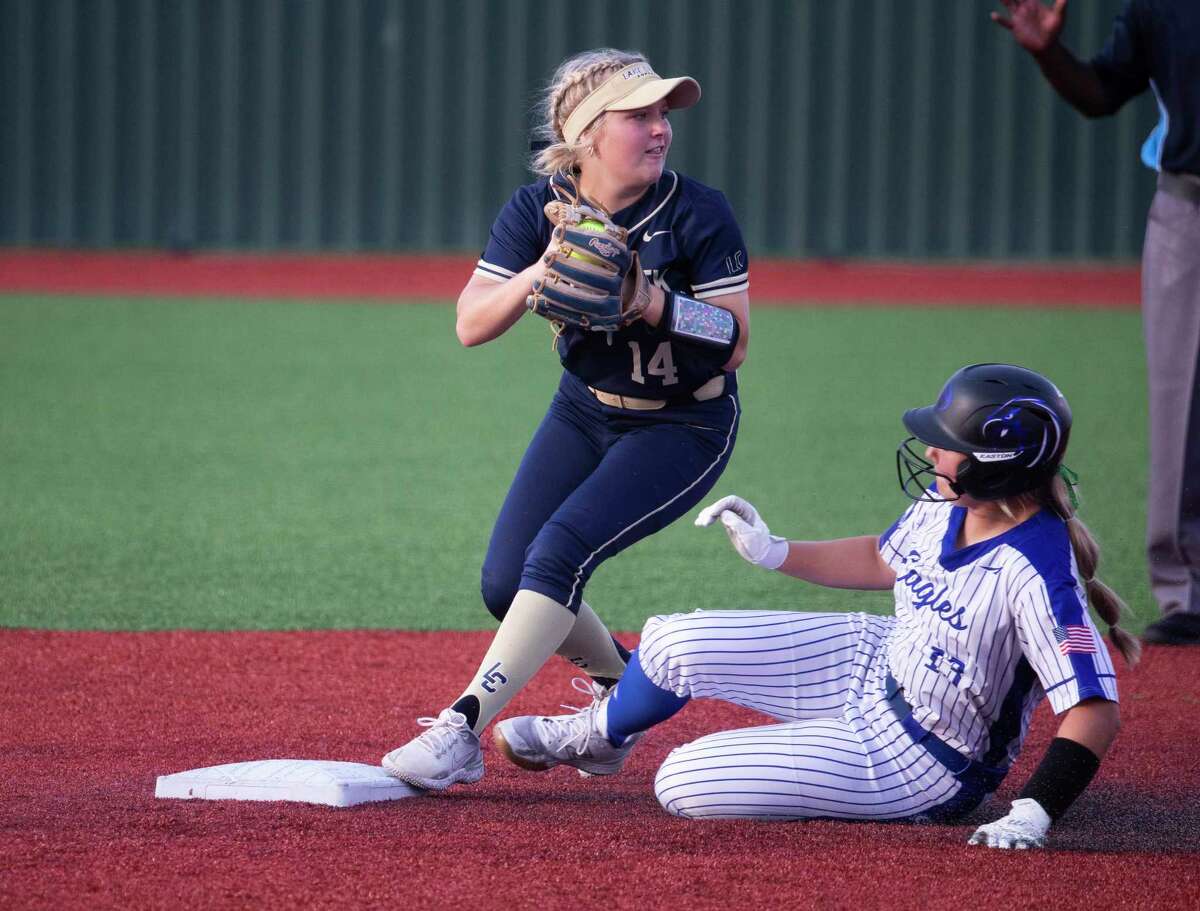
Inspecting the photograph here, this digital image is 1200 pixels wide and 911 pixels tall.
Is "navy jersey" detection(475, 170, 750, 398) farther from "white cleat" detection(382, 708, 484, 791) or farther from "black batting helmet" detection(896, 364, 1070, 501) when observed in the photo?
"white cleat" detection(382, 708, 484, 791)

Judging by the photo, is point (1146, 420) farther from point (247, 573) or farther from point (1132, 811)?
point (1132, 811)

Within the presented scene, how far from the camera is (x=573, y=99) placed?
3752mm

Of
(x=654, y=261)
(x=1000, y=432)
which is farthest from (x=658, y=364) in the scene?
(x=1000, y=432)

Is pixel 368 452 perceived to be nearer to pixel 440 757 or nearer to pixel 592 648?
pixel 592 648

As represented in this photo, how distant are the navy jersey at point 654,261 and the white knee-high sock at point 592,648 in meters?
0.57

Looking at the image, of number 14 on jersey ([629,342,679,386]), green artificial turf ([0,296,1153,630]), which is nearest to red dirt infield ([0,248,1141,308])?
green artificial turf ([0,296,1153,630])

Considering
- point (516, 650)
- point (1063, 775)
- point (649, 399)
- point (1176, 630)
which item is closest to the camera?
point (1063, 775)

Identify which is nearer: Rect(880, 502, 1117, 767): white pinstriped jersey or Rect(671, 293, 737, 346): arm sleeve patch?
Rect(880, 502, 1117, 767): white pinstriped jersey

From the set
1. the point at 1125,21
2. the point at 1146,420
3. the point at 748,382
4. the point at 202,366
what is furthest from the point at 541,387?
the point at 1125,21

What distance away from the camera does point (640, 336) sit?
12.1 feet

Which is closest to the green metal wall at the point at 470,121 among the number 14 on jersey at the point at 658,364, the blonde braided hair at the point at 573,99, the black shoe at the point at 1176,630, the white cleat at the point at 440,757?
the black shoe at the point at 1176,630

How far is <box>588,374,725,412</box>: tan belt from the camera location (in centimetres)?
381

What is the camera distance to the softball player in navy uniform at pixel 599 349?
137 inches

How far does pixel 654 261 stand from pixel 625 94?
37cm
